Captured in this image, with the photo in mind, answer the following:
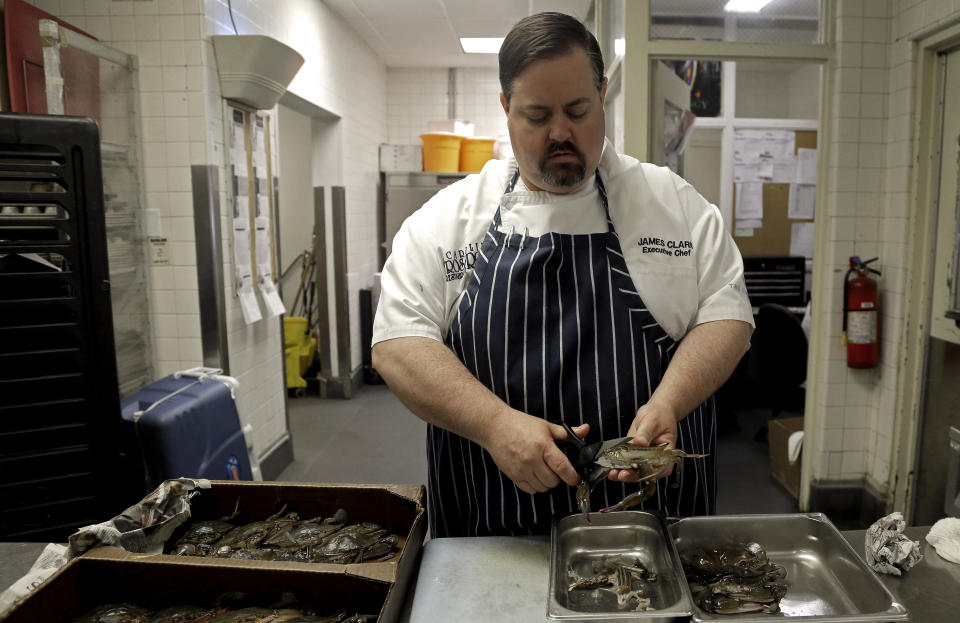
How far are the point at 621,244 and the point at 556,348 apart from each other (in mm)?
284

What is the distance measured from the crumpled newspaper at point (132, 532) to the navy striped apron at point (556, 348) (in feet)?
1.97

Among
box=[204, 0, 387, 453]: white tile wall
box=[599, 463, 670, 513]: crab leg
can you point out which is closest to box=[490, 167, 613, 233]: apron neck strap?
box=[599, 463, 670, 513]: crab leg

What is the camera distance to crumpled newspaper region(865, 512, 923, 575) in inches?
44.7

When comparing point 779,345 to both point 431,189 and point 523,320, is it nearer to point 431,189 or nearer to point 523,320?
point 523,320

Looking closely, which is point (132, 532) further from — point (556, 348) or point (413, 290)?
point (556, 348)

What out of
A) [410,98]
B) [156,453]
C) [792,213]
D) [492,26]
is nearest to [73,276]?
[156,453]

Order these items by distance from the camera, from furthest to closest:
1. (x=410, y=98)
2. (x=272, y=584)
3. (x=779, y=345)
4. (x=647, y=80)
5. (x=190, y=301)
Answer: (x=410, y=98), (x=779, y=345), (x=190, y=301), (x=647, y=80), (x=272, y=584)

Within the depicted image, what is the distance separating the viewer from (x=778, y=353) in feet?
13.7

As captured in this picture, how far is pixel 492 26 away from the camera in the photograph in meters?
5.83

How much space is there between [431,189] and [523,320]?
5.39m

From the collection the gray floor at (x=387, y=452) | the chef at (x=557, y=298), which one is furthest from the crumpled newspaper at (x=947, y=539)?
the gray floor at (x=387, y=452)

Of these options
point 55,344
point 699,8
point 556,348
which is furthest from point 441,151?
point 556,348

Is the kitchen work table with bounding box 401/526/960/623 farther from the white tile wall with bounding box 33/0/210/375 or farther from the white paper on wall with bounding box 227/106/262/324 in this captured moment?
the white paper on wall with bounding box 227/106/262/324

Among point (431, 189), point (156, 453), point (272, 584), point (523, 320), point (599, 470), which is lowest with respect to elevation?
point (156, 453)
